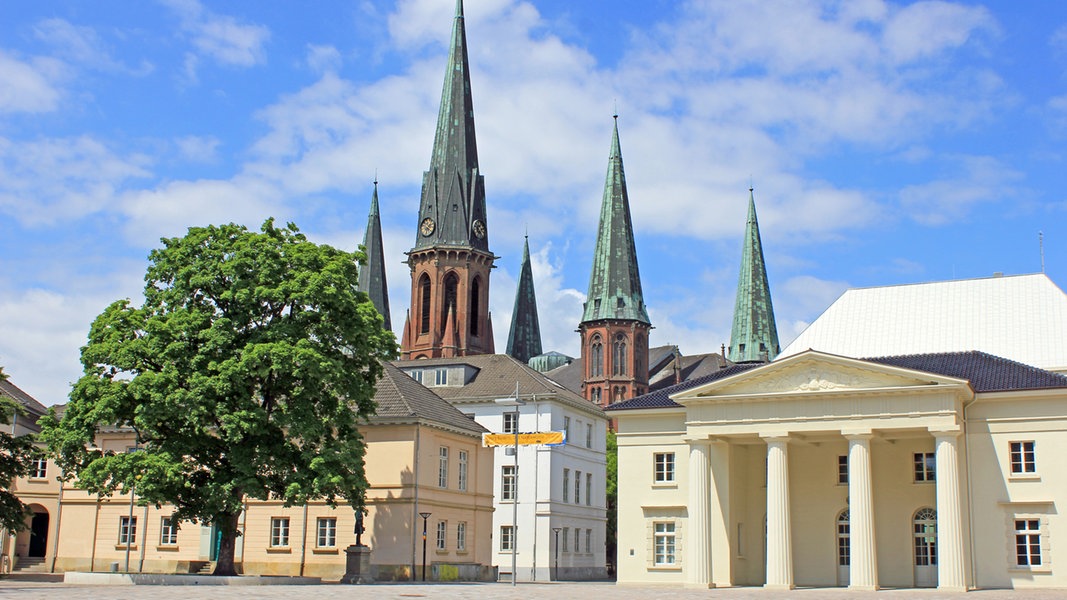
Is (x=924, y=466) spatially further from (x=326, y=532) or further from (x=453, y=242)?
(x=453, y=242)

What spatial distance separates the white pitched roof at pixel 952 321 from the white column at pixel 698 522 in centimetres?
1094

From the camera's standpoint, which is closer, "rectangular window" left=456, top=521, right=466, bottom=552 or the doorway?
the doorway

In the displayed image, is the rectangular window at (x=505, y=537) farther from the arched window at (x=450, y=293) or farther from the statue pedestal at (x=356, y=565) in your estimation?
the arched window at (x=450, y=293)

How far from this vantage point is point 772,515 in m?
46.2

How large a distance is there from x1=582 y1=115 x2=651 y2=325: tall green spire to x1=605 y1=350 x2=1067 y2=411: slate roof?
73812mm

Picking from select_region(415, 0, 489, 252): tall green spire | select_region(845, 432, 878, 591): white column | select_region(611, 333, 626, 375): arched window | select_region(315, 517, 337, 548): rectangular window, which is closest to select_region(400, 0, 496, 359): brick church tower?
select_region(415, 0, 489, 252): tall green spire

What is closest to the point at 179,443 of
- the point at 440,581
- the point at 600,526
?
the point at 440,581

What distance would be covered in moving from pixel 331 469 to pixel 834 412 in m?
19.1

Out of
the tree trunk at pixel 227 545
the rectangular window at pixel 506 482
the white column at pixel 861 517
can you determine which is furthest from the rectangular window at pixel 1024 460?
the rectangular window at pixel 506 482

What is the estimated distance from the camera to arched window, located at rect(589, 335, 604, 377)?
129000mm

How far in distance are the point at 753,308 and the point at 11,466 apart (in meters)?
93.2

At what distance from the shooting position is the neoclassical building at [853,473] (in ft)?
144

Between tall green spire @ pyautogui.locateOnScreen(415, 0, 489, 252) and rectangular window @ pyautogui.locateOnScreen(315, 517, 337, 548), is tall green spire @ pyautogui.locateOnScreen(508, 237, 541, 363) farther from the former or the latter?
rectangular window @ pyautogui.locateOnScreen(315, 517, 337, 548)

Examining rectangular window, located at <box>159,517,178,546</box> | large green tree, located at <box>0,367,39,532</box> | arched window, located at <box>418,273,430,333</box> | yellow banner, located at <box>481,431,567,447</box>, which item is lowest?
rectangular window, located at <box>159,517,178,546</box>
